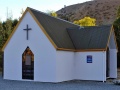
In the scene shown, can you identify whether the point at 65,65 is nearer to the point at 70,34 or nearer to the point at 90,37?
the point at 90,37

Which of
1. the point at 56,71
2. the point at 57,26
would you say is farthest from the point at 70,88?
the point at 57,26

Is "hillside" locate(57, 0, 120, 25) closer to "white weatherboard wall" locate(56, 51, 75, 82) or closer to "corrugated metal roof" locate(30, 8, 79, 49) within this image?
"corrugated metal roof" locate(30, 8, 79, 49)

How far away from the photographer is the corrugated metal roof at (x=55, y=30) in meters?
23.1

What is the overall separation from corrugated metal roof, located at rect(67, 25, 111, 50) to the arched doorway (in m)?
4.43

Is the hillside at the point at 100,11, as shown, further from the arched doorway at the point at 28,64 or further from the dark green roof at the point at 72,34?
the arched doorway at the point at 28,64

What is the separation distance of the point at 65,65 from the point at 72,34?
14.1 feet

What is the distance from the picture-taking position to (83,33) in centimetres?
2622

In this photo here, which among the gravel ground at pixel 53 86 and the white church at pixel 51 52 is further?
the white church at pixel 51 52

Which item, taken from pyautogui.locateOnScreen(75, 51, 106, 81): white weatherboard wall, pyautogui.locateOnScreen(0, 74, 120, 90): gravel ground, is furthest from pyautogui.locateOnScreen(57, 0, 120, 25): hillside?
pyautogui.locateOnScreen(0, 74, 120, 90): gravel ground

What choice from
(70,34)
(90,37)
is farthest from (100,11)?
(90,37)

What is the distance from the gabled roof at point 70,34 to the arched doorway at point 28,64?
2.26 meters

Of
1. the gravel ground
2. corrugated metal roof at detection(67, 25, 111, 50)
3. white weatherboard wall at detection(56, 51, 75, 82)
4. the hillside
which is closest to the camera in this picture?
the gravel ground

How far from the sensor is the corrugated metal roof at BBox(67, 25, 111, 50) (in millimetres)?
24094

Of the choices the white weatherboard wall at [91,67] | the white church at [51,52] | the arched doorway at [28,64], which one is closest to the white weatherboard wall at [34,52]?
the white church at [51,52]
